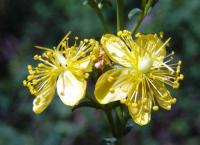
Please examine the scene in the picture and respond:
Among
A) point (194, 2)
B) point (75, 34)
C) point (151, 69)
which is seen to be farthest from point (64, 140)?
point (151, 69)

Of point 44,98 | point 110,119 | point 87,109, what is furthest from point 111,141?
point 87,109

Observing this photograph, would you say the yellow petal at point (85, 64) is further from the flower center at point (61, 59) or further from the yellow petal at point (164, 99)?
the yellow petal at point (164, 99)

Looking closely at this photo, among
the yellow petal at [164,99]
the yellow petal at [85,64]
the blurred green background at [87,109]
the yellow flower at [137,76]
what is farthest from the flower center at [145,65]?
the blurred green background at [87,109]

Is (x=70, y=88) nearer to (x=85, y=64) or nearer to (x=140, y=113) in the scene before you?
(x=85, y=64)

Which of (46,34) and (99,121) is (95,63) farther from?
(46,34)

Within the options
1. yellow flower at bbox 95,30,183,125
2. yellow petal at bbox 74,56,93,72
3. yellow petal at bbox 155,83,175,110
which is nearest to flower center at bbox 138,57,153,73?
yellow flower at bbox 95,30,183,125
